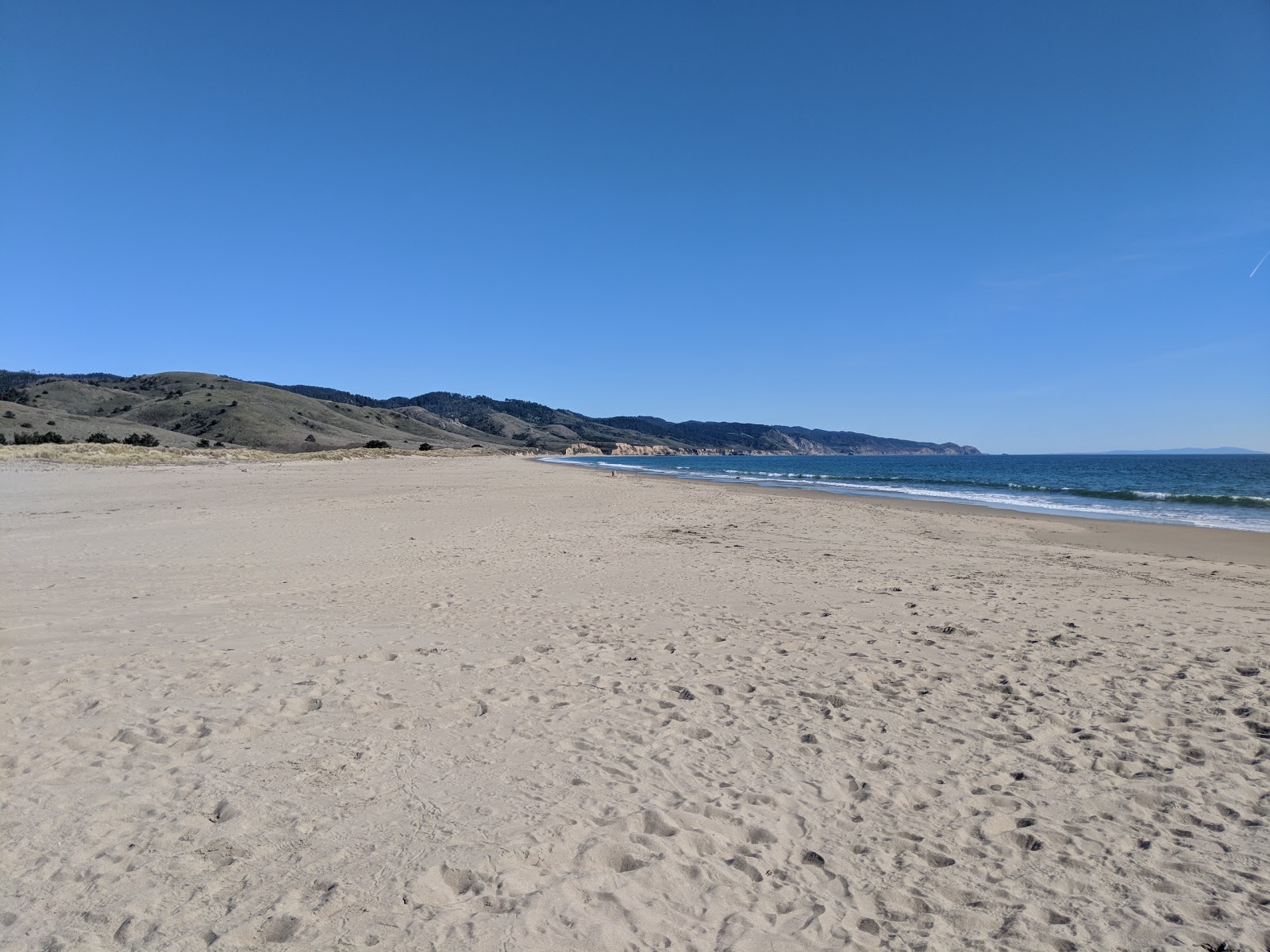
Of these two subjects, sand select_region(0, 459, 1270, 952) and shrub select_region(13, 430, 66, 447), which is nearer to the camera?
sand select_region(0, 459, 1270, 952)

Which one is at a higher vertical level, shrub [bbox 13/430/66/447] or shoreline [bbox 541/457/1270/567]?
shrub [bbox 13/430/66/447]

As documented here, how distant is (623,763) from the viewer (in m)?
4.34

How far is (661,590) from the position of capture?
9.43 metres

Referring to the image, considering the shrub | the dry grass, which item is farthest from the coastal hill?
the dry grass

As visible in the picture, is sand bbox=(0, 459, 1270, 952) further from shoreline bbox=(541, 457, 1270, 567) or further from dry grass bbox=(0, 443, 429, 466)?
dry grass bbox=(0, 443, 429, 466)

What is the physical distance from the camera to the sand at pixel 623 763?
3.01 metres

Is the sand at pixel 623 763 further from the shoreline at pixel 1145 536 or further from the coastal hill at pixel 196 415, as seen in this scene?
the coastal hill at pixel 196 415

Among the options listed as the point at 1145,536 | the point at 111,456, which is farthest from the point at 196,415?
the point at 1145,536

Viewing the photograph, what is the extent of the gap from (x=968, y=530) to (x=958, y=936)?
1650 centimetres

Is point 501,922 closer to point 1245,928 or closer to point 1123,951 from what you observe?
point 1123,951

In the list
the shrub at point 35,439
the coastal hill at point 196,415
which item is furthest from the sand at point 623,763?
the coastal hill at point 196,415

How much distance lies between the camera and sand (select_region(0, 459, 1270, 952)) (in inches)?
119

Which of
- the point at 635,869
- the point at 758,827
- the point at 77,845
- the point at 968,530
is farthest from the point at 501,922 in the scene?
the point at 968,530

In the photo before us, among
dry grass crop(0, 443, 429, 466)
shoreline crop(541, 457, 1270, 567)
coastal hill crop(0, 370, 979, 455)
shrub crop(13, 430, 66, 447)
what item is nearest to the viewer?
shoreline crop(541, 457, 1270, 567)
